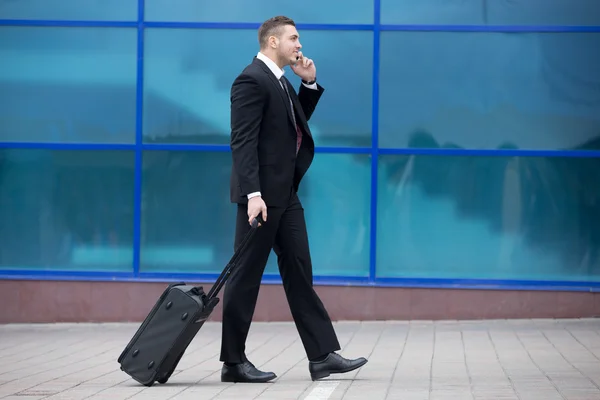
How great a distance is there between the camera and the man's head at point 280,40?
7.52 metres

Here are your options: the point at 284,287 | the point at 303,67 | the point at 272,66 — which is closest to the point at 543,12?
the point at 303,67

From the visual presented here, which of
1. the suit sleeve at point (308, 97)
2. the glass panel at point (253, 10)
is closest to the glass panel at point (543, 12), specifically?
the glass panel at point (253, 10)

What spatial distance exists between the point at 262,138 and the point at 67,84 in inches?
188

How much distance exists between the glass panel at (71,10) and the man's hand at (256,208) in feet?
16.2

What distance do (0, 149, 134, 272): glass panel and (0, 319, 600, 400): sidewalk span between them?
720 millimetres

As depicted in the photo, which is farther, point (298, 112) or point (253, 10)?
point (253, 10)

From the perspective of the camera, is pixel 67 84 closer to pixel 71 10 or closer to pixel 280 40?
pixel 71 10

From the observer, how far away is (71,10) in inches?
460

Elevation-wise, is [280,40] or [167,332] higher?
[280,40]

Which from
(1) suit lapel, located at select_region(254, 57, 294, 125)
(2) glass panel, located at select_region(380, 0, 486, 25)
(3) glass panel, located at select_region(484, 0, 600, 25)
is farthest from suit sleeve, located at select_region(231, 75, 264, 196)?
(3) glass panel, located at select_region(484, 0, 600, 25)

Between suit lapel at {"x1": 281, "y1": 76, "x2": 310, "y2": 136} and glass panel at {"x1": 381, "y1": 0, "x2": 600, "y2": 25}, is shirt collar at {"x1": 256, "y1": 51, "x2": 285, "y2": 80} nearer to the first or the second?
suit lapel at {"x1": 281, "y1": 76, "x2": 310, "y2": 136}

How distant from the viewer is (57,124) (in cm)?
1172

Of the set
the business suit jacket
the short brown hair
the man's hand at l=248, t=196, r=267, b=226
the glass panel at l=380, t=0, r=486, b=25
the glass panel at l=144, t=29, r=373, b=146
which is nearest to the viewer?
the man's hand at l=248, t=196, r=267, b=226

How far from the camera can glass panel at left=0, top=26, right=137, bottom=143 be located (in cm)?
1166
